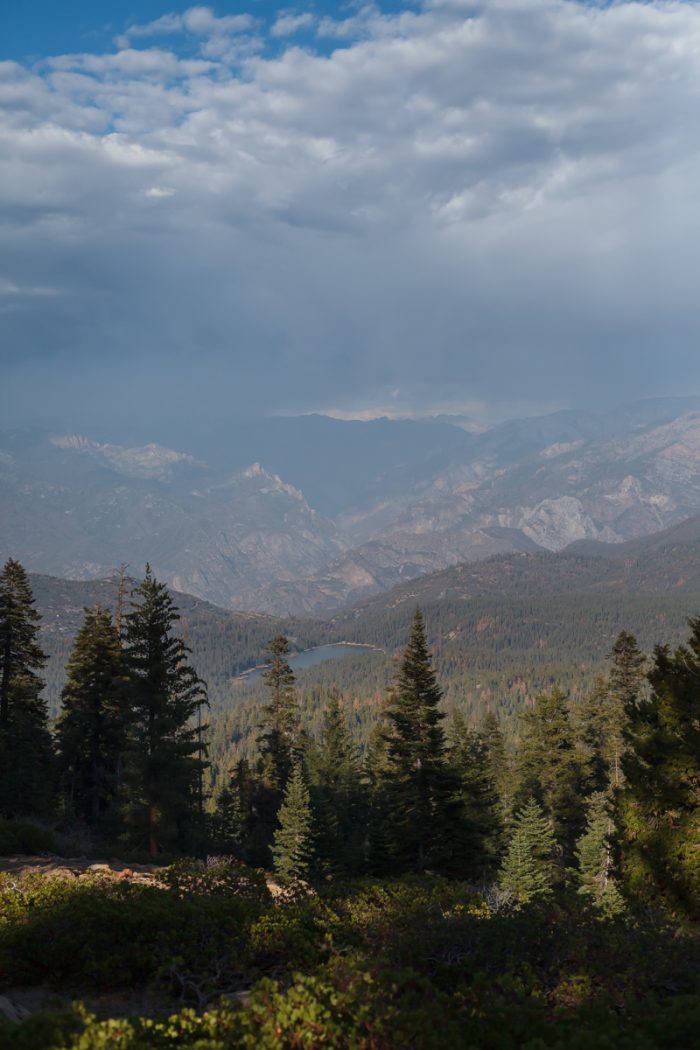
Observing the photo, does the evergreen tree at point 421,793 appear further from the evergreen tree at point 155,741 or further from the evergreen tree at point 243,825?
the evergreen tree at point 243,825

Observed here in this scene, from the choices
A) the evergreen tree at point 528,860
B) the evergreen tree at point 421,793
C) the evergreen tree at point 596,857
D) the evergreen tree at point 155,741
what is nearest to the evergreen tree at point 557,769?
the evergreen tree at point 596,857

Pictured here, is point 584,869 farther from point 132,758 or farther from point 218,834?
point 218,834

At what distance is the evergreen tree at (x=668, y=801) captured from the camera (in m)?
20.7

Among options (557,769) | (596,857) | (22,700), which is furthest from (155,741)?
(557,769)

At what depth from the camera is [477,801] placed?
44.1 m

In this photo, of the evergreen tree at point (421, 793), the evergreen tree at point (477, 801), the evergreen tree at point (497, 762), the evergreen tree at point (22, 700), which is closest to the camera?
the evergreen tree at point (421, 793)

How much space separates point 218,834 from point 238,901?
4602cm

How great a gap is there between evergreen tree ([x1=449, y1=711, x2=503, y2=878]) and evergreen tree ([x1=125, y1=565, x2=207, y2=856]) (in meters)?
13.5

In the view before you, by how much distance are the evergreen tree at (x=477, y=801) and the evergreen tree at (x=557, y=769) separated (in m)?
3.36

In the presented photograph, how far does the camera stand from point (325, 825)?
1634 inches

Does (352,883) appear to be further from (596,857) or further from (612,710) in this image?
(612,710)

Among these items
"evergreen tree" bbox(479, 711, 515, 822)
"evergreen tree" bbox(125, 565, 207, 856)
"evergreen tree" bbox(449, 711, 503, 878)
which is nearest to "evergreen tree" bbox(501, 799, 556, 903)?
"evergreen tree" bbox(449, 711, 503, 878)

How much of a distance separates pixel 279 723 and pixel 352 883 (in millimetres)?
33698

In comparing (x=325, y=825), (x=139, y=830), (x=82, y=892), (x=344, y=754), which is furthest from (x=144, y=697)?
(x=344, y=754)
